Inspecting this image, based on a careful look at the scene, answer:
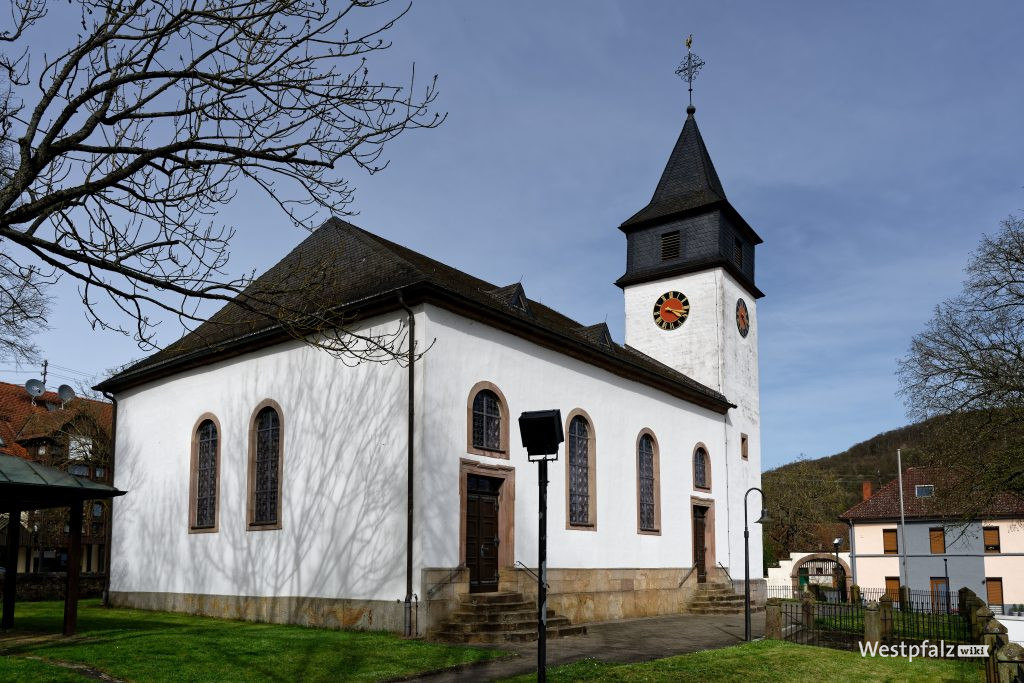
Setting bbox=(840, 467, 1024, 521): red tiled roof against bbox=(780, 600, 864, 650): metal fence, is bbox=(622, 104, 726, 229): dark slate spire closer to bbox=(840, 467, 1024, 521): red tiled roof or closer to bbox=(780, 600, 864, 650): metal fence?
bbox=(780, 600, 864, 650): metal fence

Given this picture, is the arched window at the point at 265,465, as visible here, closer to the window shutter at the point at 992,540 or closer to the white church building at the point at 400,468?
the white church building at the point at 400,468

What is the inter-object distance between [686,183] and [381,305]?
18230mm

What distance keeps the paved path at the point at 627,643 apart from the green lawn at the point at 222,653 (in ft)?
1.84

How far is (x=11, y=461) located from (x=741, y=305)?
2404 centimetres

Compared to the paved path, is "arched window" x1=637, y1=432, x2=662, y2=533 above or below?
above

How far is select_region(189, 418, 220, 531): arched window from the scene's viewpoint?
19922mm

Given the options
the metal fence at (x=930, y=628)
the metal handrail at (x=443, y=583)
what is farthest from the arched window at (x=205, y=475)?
the metal fence at (x=930, y=628)

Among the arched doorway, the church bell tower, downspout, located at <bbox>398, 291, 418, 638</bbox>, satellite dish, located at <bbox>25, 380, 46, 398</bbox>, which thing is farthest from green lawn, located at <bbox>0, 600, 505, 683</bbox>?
the arched doorway

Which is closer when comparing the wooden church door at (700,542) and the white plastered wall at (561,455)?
the white plastered wall at (561,455)

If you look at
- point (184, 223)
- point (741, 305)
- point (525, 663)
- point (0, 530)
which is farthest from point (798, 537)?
point (184, 223)

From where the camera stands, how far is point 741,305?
103ft

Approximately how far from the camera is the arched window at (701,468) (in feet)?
87.9

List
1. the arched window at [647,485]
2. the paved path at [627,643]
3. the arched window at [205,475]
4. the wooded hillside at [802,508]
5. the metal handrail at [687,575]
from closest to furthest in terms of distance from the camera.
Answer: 1. the paved path at [627,643]
2. the arched window at [205,475]
3. the arched window at [647,485]
4. the metal handrail at [687,575]
5. the wooded hillside at [802,508]

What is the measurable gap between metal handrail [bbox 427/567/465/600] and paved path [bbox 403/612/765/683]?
173 cm
